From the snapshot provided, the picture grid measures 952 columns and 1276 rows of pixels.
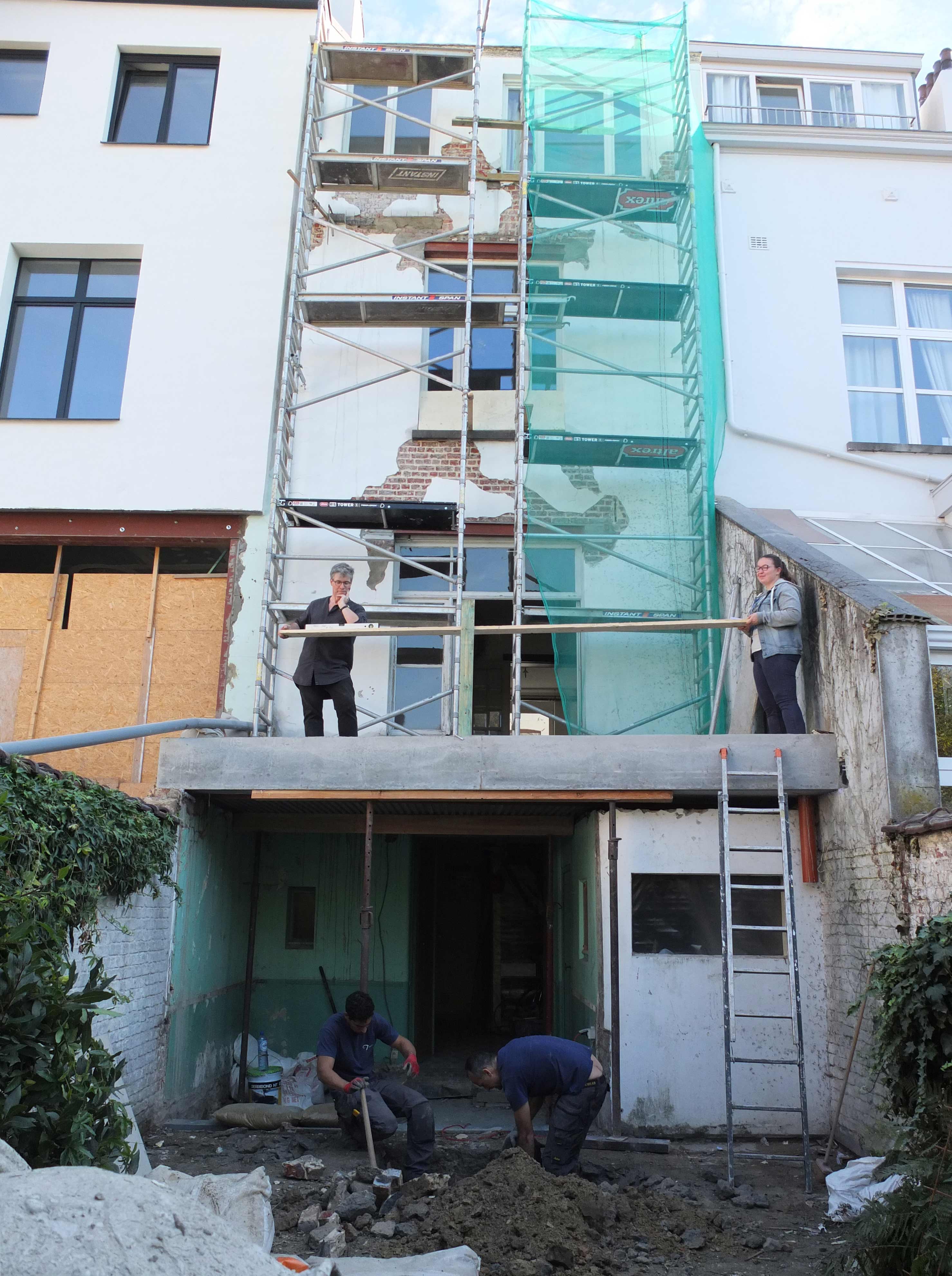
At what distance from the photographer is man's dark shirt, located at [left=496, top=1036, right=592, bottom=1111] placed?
246 inches

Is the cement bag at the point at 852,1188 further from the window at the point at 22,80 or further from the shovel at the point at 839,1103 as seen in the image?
the window at the point at 22,80

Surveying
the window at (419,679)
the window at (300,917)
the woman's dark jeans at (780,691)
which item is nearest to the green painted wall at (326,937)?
the window at (300,917)

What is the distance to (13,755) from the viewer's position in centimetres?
535

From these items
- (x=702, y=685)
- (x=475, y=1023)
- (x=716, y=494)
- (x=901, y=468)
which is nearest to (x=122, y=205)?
(x=716, y=494)

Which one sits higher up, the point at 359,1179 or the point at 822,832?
the point at 822,832

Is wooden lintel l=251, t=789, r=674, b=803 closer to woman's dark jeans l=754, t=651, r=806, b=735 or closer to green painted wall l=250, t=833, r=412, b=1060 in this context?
woman's dark jeans l=754, t=651, r=806, b=735

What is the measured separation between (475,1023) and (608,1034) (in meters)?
6.19

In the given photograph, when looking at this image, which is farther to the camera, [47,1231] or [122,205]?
[122,205]

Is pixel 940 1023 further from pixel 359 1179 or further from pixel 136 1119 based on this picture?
pixel 136 1119

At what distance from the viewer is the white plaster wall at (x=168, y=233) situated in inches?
Answer: 422

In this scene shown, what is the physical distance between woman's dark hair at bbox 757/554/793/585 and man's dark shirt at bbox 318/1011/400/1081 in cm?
441

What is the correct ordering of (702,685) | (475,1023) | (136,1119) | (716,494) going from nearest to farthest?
1. (136,1119)
2. (702,685)
3. (716,494)
4. (475,1023)

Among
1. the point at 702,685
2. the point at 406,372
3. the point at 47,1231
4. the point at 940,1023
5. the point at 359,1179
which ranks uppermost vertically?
the point at 406,372

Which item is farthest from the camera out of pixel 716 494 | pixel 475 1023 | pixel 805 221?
pixel 475 1023
